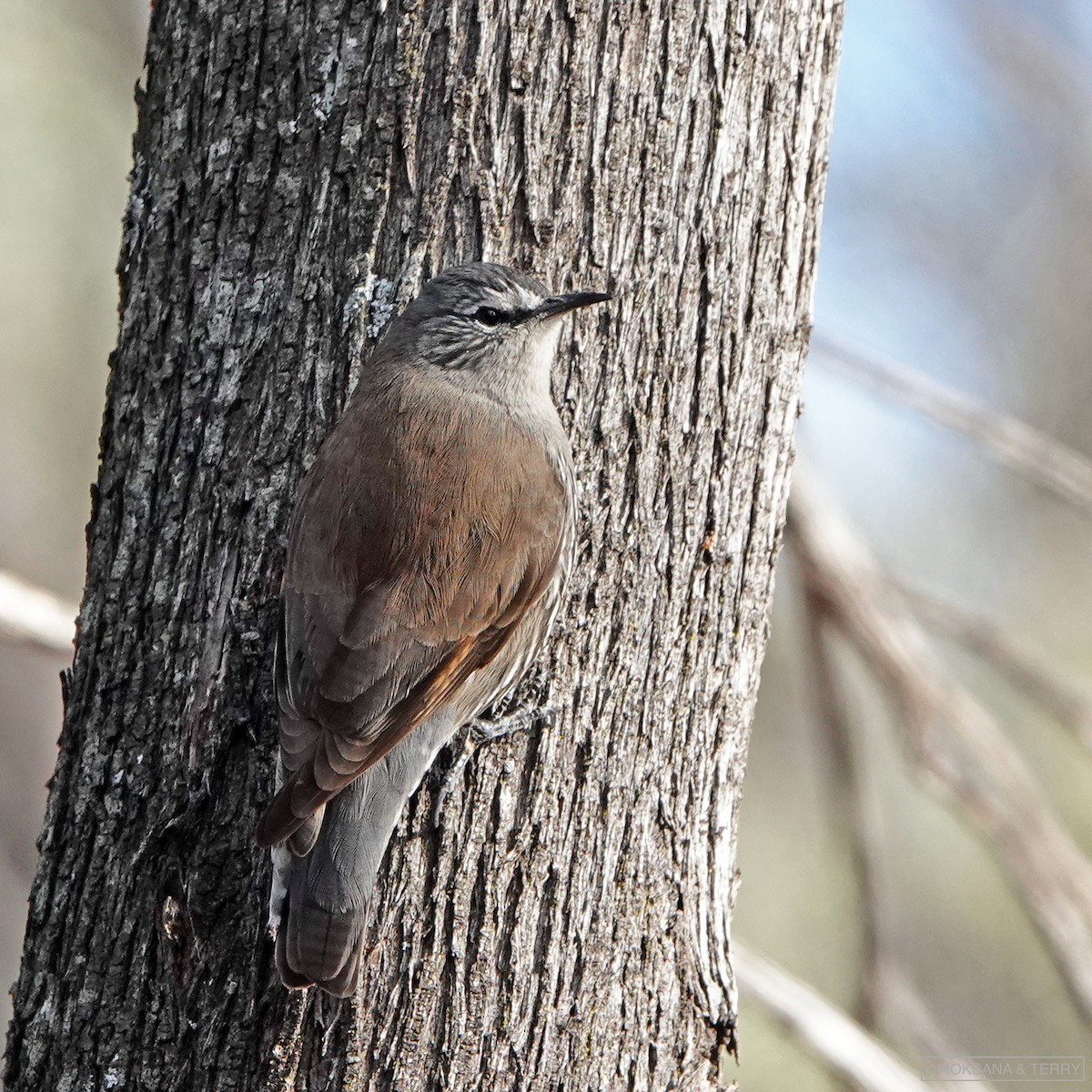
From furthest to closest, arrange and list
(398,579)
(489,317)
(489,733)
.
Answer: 1. (489,317)
2. (398,579)
3. (489,733)

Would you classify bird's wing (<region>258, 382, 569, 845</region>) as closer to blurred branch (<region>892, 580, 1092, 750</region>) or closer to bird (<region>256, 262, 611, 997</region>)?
bird (<region>256, 262, 611, 997</region>)

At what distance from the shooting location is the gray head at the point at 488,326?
2898 mm

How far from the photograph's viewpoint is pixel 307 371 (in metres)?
2.87

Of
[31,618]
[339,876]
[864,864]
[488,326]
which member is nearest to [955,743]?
[864,864]

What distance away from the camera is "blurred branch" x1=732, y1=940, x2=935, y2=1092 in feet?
12.7

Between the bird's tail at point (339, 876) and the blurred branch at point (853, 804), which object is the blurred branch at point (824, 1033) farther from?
the bird's tail at point (339, 876)

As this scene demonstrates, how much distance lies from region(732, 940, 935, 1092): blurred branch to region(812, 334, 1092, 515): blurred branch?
1948mm

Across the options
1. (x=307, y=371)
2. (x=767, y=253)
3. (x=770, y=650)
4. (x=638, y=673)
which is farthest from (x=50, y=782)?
(x=770, y=650)

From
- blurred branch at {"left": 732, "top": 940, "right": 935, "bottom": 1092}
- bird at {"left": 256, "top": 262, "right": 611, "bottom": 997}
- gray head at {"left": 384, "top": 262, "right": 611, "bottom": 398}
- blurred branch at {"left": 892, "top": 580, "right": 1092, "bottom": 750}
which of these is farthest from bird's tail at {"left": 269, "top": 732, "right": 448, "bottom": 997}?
blurred branch at {"left": 892, "top": 580, "right": 1092, "bottom": 750}

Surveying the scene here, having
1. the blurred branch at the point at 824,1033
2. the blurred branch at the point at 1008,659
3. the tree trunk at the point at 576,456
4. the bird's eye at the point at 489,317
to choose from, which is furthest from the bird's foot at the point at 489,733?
the blurred branch at the point at 1008,659

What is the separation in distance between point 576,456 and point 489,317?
0.45 meters

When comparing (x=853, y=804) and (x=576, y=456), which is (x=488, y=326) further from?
(x=853, y=804)

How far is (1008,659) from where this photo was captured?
4.36 metres

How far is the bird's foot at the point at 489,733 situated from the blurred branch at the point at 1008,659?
2.14 m
